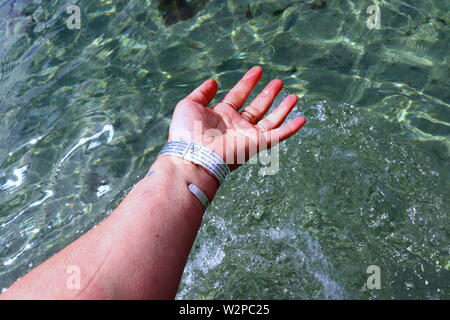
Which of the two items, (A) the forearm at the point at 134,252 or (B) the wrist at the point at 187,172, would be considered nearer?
(A) the forearm at the point at 134,252

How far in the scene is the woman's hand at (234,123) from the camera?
2953 millimetres

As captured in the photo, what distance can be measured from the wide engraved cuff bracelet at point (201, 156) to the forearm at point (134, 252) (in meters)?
0.17

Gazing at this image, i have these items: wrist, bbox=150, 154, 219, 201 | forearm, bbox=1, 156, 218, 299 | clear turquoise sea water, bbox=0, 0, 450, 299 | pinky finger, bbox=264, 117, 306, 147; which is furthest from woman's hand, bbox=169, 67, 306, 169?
clear turquoise sea water, bbox=0, 0, 450, 299

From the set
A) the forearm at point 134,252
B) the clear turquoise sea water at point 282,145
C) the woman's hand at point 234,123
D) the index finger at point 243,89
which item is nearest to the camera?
the forearm at point 134,252

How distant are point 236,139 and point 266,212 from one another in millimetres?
742

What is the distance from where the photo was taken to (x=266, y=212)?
3.48 m

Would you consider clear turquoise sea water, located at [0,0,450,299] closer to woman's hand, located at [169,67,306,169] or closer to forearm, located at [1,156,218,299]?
woman's hand, located at [169,67,306,169]

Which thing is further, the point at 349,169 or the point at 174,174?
the point at 349,169

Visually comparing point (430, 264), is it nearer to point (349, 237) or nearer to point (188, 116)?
point (349, 237)

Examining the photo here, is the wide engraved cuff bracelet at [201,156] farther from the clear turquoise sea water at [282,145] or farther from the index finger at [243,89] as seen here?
the clear turquoise sea water at [282,145]

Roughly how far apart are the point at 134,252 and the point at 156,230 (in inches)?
6.8

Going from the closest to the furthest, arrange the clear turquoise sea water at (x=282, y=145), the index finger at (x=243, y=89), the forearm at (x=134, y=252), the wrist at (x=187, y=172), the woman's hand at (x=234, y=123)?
the forearm at (x=134, y=252)
the wrist at (x=187, y=172)
the woman's hand at (x=234, y=123)
the clear turquoise sea water at (x=282, y=145)
the index finger at (x=243, y=89)

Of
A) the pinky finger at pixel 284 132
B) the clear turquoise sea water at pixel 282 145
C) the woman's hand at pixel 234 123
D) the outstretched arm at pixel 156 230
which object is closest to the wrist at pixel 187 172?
the outstretched arm at pixel 156 230
